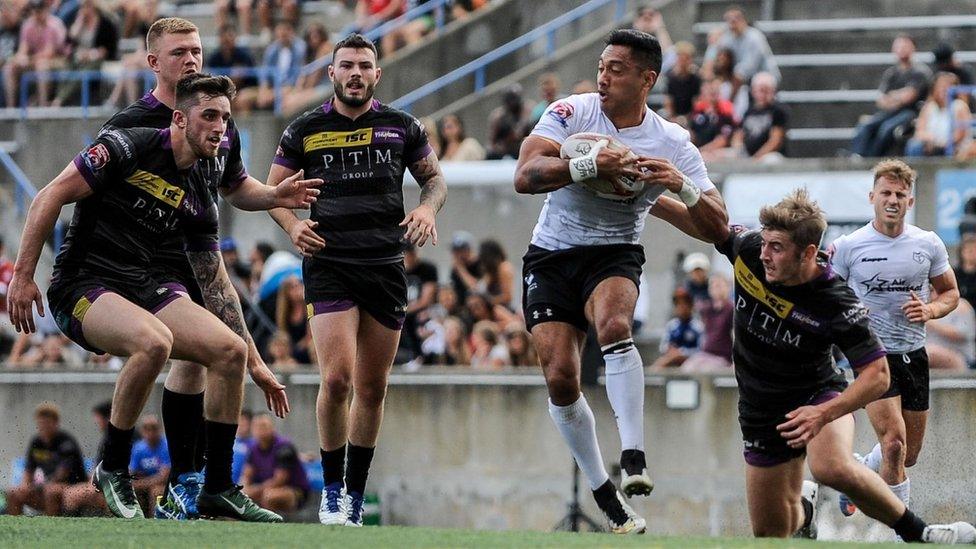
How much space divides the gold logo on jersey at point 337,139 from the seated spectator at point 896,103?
846 centimetres

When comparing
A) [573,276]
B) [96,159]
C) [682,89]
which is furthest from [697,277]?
[96,159]

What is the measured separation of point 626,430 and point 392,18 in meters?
13.1

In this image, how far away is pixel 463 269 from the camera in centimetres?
1694

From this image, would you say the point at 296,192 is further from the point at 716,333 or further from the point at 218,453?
the point at 716,333

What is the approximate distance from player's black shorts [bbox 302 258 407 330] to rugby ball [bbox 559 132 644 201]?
138 cm

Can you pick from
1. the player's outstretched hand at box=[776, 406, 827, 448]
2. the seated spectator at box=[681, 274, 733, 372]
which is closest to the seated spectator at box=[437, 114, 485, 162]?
the seated spectator at box=[681, 274, 733, 372]

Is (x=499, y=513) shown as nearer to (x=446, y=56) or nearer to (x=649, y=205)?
(x=649, y=205)

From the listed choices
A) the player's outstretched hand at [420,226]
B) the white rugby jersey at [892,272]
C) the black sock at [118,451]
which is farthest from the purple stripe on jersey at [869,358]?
the black sock at [118,451]

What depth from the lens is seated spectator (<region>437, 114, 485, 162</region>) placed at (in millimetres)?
18359

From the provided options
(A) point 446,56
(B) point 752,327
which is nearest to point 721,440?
(B) point 752,327

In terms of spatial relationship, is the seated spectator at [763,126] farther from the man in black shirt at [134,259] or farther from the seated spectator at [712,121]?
the man in black shirt at [134,259]

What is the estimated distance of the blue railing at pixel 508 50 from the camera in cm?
2084

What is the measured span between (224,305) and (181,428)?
0.73m

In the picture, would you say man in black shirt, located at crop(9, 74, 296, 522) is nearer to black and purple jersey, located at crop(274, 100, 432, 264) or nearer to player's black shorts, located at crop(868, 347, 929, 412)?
black and purple jersey, located at crop(274, 100, 432, 264)
